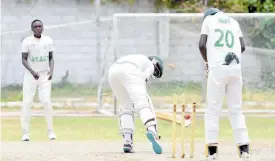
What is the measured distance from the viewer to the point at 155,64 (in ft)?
44.9

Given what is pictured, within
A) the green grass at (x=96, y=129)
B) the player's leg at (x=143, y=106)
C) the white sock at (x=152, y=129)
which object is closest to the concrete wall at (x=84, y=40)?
the green grass at (x=96, y=129)

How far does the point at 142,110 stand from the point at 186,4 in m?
13.9

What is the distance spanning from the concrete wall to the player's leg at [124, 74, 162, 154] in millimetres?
7920

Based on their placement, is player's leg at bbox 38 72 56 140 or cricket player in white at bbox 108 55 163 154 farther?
player's leg at bbox 38 72 56 140

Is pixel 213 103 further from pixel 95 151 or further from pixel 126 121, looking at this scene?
pixel 95 151

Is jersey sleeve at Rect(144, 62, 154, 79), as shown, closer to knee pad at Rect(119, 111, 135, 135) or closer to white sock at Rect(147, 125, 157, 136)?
knee pad at Rect(119, 111, 135, 135)

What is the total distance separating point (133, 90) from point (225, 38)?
1583 mm

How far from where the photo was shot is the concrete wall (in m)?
21.7

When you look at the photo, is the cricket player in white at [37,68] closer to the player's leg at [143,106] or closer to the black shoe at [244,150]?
the player's leg at [143,106]

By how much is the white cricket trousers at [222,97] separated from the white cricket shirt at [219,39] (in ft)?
0.50

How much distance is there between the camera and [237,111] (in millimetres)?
12281

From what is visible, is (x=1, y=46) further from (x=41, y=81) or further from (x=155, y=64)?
(x=155, y=64)

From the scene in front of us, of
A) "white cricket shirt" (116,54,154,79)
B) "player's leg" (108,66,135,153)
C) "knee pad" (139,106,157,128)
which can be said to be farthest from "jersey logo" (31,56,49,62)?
"knee pad" (139,106,157,128)

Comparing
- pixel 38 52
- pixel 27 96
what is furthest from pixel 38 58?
pixel 27 96
